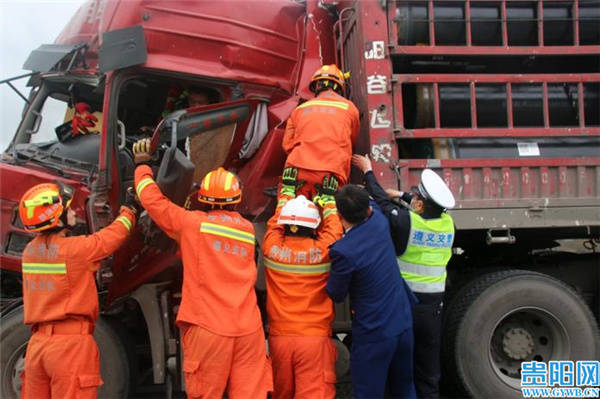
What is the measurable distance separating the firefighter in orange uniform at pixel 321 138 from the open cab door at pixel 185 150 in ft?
1.36

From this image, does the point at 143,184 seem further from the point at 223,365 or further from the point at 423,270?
the point at 423,270

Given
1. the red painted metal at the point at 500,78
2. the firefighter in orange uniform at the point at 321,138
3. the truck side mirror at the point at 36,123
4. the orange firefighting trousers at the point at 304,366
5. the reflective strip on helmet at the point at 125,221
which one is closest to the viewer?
the orange firefighting trousers at the point at 304,366

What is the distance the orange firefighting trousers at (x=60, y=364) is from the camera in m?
2.88

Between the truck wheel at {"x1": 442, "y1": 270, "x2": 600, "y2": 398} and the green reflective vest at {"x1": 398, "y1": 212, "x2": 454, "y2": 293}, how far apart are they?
57 centimetres

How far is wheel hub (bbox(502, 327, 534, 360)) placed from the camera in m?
3.85

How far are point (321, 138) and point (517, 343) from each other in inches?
87.3

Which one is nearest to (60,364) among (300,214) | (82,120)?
(300,214)

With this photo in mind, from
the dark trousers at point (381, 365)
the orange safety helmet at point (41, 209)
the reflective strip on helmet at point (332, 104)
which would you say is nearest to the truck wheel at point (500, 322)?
the dark trousers at point (381, 365)

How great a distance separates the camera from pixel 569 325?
370 centimetres

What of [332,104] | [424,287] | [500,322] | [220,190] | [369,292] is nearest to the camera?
[369,292]

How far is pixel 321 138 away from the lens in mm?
3381

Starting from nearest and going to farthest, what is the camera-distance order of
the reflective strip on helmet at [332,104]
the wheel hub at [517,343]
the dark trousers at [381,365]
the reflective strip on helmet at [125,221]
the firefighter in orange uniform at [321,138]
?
the dark trousers at [381,365] < the reflective strip on helmet at [125,221] < the firefighter in orange uniform at [321,138] < the reflective strip on helmet at [332,104] < the wheel hub at [517,343]

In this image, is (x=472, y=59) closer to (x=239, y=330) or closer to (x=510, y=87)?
(x=510, y=87)

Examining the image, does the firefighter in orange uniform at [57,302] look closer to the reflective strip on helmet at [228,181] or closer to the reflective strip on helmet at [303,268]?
the reflective strip on helmet at [228,181]
